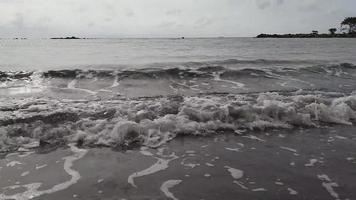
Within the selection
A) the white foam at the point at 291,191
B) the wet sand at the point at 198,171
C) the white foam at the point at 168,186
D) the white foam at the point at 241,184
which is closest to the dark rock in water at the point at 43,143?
the wet sand at the point at 198,171

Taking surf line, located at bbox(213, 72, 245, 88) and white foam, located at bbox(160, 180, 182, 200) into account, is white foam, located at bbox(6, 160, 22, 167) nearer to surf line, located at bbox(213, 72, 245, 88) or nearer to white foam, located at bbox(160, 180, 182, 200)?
white foam, located at bbox(160, 180, 182, 200)

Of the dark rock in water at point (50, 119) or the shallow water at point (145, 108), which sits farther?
the dark rock in water at point (50, 119)

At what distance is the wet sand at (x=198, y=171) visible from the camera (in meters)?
4.61

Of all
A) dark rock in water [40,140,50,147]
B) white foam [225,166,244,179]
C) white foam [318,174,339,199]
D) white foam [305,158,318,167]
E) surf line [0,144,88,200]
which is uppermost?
dark rock in water [40,140,50,147]

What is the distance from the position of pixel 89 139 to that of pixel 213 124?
2.61 meters

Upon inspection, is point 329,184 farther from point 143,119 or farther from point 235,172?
point 143,119

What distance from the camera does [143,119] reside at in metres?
8.04

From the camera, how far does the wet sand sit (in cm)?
461

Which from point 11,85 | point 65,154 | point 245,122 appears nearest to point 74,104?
point 65,154

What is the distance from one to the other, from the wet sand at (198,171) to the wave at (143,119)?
1.82 ft

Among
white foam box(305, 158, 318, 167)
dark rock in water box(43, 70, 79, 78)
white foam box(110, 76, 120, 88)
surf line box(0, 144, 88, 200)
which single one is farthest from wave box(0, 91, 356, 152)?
dark rock in water box(43, 70, 79, 78)

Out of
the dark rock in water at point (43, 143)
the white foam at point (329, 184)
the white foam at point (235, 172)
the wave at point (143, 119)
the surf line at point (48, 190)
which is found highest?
the wave at point (143, 119)

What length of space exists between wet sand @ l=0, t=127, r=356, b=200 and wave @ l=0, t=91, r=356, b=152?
554 millimetres

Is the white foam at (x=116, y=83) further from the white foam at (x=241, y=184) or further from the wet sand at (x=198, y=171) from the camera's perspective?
the white foam at (x=241, y=184)
